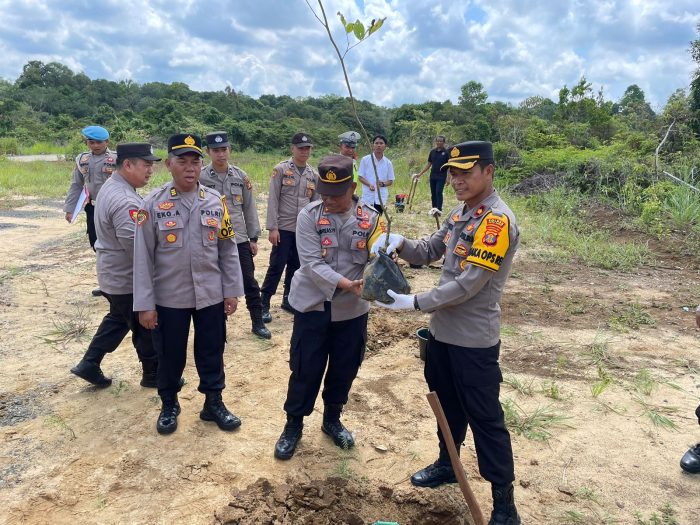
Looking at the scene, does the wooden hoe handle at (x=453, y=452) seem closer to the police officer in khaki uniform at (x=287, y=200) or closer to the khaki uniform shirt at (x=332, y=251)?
the khaki uniform shirt at (x=332, y=251)

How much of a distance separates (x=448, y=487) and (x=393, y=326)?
2.41 metres

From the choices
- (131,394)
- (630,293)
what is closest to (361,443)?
(131,394)

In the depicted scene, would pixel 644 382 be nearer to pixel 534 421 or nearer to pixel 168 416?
pixel 534 421

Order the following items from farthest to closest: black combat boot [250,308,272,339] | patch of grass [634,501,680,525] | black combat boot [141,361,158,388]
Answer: black combat boot [250,308,272,339]
black combat boot [141,361,158,388]
patch of grass [634,501,680,525]

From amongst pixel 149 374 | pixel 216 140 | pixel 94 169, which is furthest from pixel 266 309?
pixel 94 169

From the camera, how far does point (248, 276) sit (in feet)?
15.5

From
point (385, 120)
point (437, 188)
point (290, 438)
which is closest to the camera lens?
point (290, 438)

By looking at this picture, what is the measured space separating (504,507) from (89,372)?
2.94 meters

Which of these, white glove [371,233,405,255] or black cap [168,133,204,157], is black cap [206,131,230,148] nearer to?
black cap [168,133,204,157]

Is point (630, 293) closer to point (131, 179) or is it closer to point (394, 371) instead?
point (394, 371)

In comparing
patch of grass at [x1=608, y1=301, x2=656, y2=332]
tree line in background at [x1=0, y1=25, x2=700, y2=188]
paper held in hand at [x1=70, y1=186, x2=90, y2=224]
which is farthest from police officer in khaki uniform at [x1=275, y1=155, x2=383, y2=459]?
tree line in background at [x1=0, y1=25, x2=700, y2=188]

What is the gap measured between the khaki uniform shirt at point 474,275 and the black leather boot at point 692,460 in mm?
1600

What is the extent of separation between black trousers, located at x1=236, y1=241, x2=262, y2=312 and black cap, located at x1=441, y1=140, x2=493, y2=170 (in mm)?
2800

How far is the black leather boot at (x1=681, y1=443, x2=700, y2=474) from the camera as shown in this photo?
298 cm
